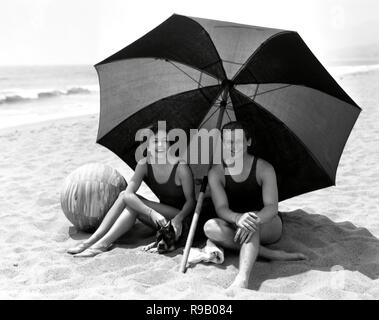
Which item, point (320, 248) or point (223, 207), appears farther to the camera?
point (320, 248)

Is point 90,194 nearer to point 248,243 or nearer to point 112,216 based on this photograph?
point 112,216

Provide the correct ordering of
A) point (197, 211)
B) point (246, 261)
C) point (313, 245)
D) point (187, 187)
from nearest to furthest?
1. point (246, 261)
2. point (197, 211)
3. point (187, 187)
4. point (313, 245)

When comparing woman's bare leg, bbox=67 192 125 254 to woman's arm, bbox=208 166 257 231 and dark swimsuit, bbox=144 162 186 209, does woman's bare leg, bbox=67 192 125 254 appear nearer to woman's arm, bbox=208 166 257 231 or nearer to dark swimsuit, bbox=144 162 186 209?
dark swimsuit, bbox=144 162 186 209

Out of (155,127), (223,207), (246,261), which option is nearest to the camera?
(246,261)

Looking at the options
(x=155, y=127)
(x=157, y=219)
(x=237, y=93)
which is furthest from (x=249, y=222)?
(x=155, y=127)

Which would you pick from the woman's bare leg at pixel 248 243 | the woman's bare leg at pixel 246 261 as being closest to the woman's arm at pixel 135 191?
the woman's bare leg at pixel 248 243

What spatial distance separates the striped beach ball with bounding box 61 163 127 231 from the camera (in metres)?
4.50

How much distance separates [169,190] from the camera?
13.9 feet

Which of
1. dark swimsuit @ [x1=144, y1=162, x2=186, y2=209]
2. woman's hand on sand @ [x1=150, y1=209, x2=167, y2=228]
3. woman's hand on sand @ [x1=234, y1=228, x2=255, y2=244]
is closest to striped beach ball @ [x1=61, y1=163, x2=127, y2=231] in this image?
dark swimsuit @ [x1=144, y1=162, x2=186, y2=209]

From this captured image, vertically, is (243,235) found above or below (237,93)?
below

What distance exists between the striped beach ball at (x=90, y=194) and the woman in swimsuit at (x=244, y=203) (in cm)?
118

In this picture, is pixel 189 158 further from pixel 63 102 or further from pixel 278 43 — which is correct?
pixel 63 102

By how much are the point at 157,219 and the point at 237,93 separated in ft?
4.40

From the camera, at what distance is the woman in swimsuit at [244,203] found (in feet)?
11.8
